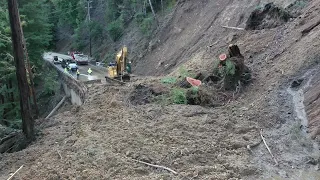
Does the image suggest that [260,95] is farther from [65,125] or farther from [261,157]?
[65,125]

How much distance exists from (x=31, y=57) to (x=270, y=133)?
1033 inches

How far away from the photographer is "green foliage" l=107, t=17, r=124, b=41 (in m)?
44.3

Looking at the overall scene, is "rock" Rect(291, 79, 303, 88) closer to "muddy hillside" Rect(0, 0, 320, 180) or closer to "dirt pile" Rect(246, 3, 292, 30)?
"muddy hillside" Rect(0, 0, 320, 180)

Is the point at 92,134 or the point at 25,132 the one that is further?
the point at 25,132

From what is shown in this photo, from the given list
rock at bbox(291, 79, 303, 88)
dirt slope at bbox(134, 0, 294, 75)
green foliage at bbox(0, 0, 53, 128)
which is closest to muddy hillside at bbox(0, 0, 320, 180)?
rock at bbox(291, 79, 303, 88)

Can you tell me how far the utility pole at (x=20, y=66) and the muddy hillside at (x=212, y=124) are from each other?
58cm

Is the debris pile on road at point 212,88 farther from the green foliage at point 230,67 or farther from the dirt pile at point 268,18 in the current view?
the dirt pile at point 268,18

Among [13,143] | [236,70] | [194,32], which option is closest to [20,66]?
[13,143]

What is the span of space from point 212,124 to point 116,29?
3576 centimetres

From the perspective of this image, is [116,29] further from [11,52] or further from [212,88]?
[212,88]

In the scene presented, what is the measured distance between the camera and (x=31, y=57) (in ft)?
102

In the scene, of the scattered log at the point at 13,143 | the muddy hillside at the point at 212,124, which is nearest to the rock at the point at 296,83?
the muddy hillside at the point at 212,124

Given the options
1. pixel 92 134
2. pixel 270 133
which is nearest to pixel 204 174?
pixel 270 133

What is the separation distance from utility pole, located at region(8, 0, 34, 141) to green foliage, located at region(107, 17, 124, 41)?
33.9m
